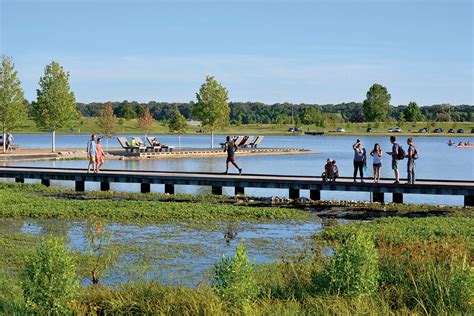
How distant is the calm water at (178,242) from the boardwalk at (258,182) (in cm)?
441

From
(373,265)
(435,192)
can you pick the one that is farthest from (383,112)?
(373,265)

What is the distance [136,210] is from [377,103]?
163013 mm

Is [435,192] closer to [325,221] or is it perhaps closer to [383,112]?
[325,221]

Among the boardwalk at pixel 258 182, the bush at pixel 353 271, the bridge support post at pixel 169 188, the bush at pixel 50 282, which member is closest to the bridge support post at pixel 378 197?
the boardwalk at pixel 258 182

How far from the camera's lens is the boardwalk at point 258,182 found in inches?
1070

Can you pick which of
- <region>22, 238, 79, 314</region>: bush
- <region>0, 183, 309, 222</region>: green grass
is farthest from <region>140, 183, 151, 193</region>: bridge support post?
<region>22, 238, 79, 314</region>: bush

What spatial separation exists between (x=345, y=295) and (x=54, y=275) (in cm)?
387

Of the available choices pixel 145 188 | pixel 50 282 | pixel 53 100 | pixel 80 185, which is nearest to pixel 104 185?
pixel 80 185

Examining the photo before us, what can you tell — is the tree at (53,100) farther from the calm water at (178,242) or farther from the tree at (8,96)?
the calm water at (178,242)

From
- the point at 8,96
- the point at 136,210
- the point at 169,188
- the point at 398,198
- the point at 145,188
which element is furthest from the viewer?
the point at 8,96

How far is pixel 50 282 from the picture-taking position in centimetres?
981

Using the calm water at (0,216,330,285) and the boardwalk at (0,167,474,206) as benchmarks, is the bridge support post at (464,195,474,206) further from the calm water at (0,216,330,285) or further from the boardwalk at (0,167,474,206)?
the calm water at (0,216,330,285)

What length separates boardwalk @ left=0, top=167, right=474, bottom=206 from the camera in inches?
1070

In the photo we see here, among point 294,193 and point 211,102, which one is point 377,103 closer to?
point 211,102
